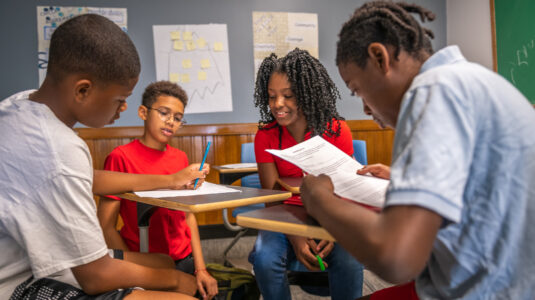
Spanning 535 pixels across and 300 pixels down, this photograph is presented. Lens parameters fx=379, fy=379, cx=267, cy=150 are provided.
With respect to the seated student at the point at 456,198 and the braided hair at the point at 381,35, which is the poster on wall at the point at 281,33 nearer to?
the braided hair at the point at 381,35

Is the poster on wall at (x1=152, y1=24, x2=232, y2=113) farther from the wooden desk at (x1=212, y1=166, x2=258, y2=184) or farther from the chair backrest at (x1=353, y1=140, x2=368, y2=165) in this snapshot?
the chair backrest at (x1=353, y1=140, x2=368, y2=165)

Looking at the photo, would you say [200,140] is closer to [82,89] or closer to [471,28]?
[82,89]

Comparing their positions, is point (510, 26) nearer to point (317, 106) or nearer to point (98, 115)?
point (317, 106)

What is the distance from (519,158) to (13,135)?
89cm

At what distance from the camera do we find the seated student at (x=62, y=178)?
0.73 m

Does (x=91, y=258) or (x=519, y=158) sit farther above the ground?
(x=519, y=158)

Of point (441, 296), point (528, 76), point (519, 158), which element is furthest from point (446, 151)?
point (528, 76)

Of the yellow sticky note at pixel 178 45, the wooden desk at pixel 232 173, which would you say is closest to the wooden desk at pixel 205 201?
the wooden desk at pixel 232 173

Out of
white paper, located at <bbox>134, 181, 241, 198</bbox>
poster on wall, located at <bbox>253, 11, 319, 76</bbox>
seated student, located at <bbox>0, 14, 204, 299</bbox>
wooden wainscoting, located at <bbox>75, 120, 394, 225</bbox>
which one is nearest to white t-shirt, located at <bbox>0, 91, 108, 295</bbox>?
seated student, located at <bbox>0, 14, 204, 299</bbox>

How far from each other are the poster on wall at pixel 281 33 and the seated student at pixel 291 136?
1632 mm

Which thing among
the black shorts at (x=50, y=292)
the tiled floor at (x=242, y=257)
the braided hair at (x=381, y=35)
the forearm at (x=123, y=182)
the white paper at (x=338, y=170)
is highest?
the braided hair at (x=381, y=35)

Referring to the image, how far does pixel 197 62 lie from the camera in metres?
3.43

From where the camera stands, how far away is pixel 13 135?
752 millimetres

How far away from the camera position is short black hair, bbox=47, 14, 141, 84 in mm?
870
